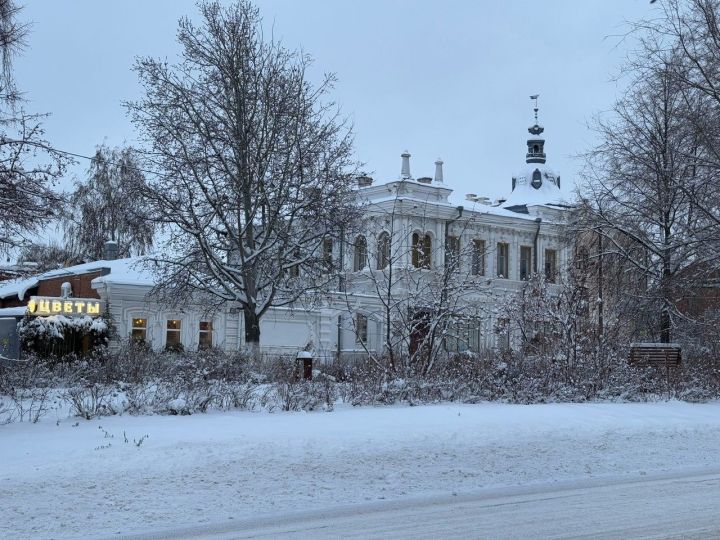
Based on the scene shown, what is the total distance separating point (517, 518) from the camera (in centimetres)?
934

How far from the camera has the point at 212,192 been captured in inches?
1046

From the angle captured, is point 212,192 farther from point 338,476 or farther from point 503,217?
point 503,217

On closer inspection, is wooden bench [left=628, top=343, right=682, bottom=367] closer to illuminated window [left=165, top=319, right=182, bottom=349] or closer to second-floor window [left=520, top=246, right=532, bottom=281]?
illuminated window [left=165, top=319, right=182, bottom=349]

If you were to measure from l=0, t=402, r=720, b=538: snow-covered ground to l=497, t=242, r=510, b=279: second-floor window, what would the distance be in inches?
1439

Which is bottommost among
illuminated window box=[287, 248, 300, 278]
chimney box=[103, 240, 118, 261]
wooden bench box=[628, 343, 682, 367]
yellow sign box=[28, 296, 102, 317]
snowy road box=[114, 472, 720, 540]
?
snowy road box=[114, 472, 720, 540]

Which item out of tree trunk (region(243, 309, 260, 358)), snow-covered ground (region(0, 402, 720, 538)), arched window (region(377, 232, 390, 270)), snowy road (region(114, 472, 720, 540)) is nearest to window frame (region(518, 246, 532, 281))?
arched window (region(377, 232, 390, 270))

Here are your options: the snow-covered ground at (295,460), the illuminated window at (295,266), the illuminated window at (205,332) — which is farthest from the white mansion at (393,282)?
the snow-covered ground at (295,460)

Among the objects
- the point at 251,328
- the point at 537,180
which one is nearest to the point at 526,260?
the point at 537,180

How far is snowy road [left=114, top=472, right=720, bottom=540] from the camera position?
28.0 feet

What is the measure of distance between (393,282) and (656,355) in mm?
9701

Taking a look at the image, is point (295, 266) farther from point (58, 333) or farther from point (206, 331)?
point (206, 331)

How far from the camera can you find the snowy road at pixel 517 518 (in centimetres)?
853

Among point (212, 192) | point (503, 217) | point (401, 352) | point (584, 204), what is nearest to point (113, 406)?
point (401, 352)

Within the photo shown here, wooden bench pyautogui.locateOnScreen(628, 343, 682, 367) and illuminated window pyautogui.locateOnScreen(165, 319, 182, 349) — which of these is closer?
wooden bench pyautogui.locateOnScreen(628, 343, 682, 367)
